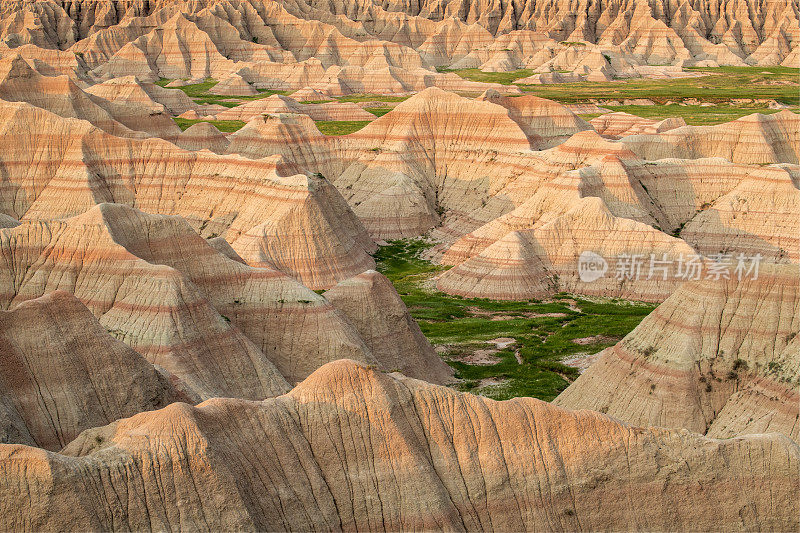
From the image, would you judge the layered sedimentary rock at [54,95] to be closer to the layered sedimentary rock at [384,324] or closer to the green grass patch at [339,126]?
the green grass patch at [339,126]

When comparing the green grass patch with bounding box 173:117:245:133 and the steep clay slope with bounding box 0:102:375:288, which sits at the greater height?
the steep clay slope with bounding box 0:102:375:288

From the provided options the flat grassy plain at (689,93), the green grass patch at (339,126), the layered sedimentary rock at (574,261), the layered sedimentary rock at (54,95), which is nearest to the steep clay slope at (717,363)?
the layered sedimentary rock at (574,261)

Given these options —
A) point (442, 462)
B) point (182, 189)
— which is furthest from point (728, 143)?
point (442, 462)

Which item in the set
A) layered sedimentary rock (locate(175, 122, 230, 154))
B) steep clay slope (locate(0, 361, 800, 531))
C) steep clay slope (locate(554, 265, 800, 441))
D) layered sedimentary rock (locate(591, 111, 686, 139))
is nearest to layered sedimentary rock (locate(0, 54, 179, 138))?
layered sedimentary rock (locate(175, 122, 230, 154))

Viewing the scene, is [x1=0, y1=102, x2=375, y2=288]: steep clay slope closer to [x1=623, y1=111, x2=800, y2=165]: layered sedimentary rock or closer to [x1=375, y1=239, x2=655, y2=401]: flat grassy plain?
[x1=375, y1=239, x2=655, y2=401]: flat grassy plain

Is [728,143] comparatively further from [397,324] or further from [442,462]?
[442,462]

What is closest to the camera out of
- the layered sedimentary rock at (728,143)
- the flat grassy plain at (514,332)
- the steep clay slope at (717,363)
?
the steep clay slope at (717,363)
